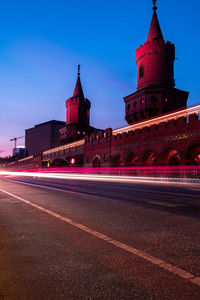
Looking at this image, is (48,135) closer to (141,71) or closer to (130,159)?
(141,71)

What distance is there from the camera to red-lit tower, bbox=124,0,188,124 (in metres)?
38.1

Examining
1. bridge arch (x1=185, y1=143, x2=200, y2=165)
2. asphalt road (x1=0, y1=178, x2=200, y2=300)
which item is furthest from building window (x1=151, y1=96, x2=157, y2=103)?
asphalt road (x1=0, y1=178, x2=200, y2=300)

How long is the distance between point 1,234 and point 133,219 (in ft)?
8.92

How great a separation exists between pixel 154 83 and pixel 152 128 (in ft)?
42.5

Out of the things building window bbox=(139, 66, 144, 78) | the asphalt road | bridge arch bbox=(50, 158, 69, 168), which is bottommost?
the asphalt road

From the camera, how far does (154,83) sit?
3981 cm

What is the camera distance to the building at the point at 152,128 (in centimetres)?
2556

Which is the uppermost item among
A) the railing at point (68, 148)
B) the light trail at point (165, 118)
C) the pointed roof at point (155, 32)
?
the pointed roof at point (155, 32)

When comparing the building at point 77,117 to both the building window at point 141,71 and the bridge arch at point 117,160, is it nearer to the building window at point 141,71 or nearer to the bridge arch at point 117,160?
the building window at point 141,71

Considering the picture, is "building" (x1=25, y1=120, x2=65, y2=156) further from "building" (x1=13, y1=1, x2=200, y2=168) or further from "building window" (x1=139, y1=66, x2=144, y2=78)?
"building window" (x1=139, y1=66, x2=144, y2=78)

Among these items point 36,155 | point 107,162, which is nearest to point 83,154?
point 107,162

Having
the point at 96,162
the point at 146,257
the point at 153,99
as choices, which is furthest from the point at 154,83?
the point at 146,257

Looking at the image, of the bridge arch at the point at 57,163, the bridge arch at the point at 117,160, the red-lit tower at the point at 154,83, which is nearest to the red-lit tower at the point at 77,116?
the bridge arch at the point at 57,163

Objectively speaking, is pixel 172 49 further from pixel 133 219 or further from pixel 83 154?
pixel 133 219
